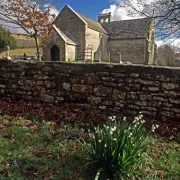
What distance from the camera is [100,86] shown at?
4000mm

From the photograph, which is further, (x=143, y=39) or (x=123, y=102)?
(x=143, y=39)

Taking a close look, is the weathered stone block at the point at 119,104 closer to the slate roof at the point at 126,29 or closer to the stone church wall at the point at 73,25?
the stone church wall at the point at 73,25

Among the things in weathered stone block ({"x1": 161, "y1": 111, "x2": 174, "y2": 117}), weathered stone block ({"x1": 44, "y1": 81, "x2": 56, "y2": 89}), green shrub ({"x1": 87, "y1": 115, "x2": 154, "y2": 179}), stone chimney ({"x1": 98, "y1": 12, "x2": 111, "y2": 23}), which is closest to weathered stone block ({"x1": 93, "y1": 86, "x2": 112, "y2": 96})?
weathered stone block ({"x1": 44, "y1": 81, "x2": 56, "y2": 89})

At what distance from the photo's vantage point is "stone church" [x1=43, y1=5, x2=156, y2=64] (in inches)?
987

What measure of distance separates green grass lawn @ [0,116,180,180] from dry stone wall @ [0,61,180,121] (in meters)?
0.82

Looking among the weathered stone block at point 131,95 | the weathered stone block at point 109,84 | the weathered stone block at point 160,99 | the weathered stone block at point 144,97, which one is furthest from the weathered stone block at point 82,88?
the weathered stone block at point 160,99

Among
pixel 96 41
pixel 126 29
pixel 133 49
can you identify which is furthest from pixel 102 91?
pixel 126 29

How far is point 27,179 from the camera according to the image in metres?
2.13

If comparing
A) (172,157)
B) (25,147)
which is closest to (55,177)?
(25,147)

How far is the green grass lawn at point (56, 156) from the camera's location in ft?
7.32

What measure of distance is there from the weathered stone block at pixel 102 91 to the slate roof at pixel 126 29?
2970 cm

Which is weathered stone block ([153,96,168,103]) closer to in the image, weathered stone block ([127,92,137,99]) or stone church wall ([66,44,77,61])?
weathered stone block ([127,92,137,99])

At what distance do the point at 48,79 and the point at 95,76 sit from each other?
1175mm

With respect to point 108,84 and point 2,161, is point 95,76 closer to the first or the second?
point 108,84
